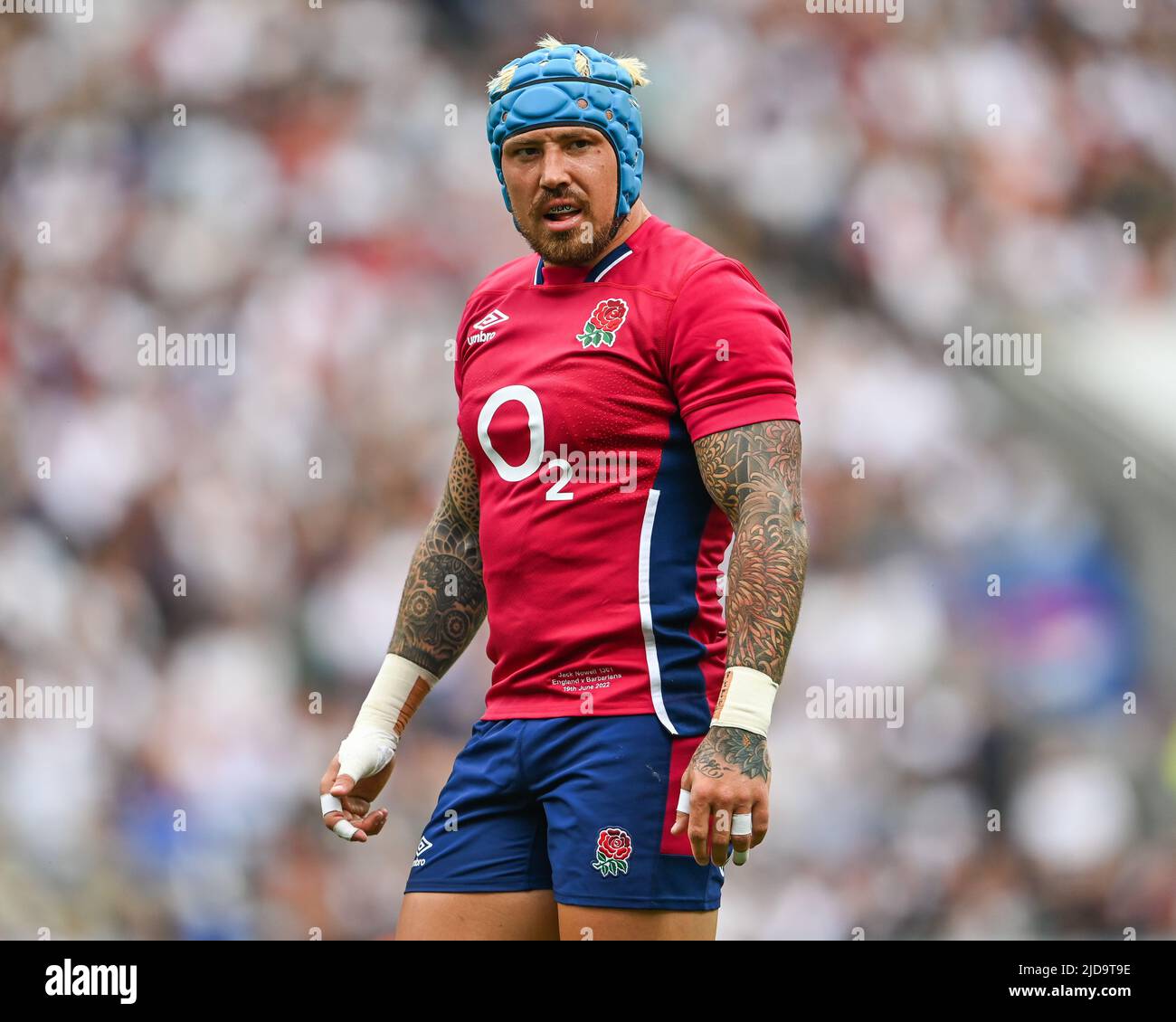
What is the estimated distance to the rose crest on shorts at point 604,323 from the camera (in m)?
2.50

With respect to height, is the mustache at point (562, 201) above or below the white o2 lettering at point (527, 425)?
above

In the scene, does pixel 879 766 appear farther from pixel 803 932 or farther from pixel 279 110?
pixel 279 110

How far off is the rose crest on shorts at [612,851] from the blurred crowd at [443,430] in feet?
9.51

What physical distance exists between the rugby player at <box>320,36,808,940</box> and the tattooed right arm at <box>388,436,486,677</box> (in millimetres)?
194

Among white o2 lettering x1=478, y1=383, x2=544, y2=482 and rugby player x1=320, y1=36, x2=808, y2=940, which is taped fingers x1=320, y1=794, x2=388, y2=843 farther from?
white o2 lettering x1=478, y1=383, x2=544, y2=482

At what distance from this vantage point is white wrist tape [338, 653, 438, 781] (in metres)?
2.73

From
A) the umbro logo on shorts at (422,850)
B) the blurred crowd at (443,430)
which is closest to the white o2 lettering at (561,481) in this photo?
the umbro logo on shorts at (422,850)

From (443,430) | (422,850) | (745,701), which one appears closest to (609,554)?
(745,701)

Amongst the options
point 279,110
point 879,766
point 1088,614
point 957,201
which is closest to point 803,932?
point 879,766

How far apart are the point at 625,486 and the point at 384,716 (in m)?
0.71

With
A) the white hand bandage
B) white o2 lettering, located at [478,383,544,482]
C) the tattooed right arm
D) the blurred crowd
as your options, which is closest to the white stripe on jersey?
white o2 lettering, located at [478,383,544,482]

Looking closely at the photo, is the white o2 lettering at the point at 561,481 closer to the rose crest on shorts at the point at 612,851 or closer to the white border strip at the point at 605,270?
the white border strip at the point at 605,270

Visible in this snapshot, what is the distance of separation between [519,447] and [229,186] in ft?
11.7

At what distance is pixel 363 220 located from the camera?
5.65 m
